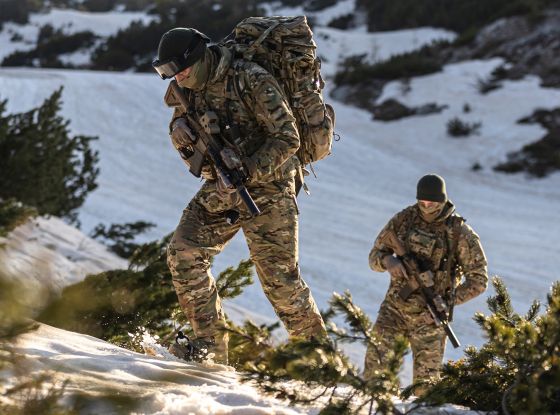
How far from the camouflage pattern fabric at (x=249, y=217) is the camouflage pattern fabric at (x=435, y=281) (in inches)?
66.0

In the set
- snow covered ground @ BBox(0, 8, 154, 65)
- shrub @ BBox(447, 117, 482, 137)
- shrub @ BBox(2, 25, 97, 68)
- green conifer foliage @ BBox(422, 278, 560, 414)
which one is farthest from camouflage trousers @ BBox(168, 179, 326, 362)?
snow covered ground @ BBox(0, 8, 154, 65)

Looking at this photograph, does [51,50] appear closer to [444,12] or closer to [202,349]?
[444,12]

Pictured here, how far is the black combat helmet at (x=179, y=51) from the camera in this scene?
3822 millimetres

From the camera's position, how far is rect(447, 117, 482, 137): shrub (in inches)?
761

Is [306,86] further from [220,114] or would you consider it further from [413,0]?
[413,0]

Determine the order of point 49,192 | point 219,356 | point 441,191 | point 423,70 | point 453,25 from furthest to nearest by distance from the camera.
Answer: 1. point 453,25
2. point 423,70
3. point 49,192
4. point 441,191
5. point 219,356

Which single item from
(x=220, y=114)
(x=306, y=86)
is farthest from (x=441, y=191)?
(x=220, y=114)

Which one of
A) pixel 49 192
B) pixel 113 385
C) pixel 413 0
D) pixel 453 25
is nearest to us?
pixel 113 385

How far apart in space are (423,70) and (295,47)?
1990 cm

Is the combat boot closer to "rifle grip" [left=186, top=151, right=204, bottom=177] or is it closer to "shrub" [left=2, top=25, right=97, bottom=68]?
"rifle grip" [left=186, top=151, right=204, bottom=177]

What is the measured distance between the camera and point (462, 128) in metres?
19.5

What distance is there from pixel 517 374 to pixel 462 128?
17.8 meters

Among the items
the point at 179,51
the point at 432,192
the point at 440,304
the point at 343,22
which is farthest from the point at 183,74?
the point at 343,22

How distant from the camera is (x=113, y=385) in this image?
263cm
